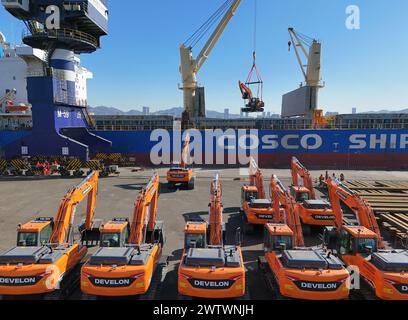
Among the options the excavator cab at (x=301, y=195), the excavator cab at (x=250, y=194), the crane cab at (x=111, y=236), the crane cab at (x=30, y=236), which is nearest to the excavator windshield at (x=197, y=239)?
the crane cab at (x=111, y=236)

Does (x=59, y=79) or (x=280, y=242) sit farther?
(x=59, y=79)

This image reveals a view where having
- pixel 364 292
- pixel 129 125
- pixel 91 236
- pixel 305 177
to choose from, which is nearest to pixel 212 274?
pixel 364 292

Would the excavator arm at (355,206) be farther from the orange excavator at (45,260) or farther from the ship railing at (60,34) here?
the ship railing at (60,34)

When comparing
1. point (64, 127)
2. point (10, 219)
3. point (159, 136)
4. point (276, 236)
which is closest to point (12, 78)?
point (64, 127)

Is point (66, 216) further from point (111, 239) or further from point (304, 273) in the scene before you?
point (304, 273)

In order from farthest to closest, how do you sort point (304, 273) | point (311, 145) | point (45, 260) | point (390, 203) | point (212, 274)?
1. point (311, 145)
2. point (390, 203)
3. point (45, 260)
4. point (304, 273)
5. point (212, 274)

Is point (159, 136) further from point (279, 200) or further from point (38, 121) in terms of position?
point (279, 200)

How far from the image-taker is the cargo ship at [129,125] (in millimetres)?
29656

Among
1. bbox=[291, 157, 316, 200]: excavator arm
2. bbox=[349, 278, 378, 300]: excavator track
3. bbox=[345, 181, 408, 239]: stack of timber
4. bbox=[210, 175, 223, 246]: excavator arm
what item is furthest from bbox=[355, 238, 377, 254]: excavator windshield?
bbox=[291, 157, 316, 200]: excavator arm

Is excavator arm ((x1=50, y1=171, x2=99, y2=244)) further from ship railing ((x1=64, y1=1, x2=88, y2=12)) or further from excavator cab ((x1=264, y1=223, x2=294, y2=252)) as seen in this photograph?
ship railing ((x1=64, y1=1, x2=88, y2=12))

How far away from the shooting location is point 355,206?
11.3 metres

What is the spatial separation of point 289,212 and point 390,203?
36.7 feet

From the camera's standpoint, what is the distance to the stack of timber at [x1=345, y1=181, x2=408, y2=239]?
47.5 ft
